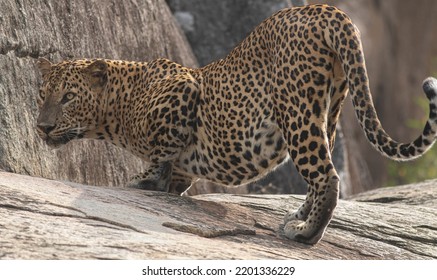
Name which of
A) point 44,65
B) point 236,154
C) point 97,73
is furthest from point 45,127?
point 236,154

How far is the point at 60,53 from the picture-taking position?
12445 mm

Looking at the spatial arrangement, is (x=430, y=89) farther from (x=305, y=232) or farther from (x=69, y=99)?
(x=69, y=99)

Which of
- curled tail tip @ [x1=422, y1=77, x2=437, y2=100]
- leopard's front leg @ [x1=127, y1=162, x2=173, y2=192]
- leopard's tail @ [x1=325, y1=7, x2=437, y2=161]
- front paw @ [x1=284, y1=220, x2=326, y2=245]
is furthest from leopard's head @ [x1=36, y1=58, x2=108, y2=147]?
curled tail tip @ [x1=422, y1=77, x2=437, y2=100]

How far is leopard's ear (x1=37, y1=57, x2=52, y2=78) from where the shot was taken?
11430 mm

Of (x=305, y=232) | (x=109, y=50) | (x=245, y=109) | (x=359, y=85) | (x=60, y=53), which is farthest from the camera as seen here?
(x=109, y=50)

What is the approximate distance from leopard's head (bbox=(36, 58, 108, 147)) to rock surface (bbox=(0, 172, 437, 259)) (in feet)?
3.27

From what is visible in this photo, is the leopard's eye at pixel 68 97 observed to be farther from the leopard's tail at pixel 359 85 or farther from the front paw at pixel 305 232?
the leopard's tail at pixel 359 85

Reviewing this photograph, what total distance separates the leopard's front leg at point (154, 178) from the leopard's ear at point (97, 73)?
1.10 metres

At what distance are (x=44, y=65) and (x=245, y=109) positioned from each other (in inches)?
89.2

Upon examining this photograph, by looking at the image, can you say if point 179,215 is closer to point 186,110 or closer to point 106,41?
point 186,110

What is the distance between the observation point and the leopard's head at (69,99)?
11148mm

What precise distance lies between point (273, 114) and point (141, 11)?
4.98 metres

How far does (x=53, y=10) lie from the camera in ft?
40.5
